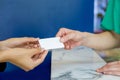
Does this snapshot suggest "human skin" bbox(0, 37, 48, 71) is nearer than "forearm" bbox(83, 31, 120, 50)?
Yes

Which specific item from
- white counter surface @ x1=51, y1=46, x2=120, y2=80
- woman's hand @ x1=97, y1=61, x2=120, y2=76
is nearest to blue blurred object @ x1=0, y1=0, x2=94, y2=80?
white counter surface @ x1=51, y1=46, x2=120, y2=80

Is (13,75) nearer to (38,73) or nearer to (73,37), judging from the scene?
(38,73)

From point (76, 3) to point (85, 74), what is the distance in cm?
61

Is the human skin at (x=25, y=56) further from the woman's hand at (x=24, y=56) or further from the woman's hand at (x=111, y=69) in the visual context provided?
the woman's hand at (x=111, y=69)

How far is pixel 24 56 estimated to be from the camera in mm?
999

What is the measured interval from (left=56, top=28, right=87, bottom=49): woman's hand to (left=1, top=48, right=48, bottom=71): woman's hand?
133mm

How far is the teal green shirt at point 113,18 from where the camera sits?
118 cm

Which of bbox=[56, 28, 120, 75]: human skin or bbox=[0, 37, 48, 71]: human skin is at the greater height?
bbox=[56, 28, 120, 75]: human skin

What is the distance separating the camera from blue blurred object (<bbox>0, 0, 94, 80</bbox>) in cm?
138

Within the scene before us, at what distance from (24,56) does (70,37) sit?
274mm

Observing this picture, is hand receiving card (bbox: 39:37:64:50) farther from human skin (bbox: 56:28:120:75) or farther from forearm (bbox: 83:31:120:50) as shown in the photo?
forearm (bbox: 83:31:120:50)

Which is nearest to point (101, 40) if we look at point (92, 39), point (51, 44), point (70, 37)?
point (92, 39)

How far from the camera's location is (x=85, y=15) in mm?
1541

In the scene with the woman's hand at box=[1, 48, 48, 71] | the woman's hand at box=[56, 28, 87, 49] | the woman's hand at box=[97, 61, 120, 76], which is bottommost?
the woman's hand at box=[97, 61, 120, 76]
